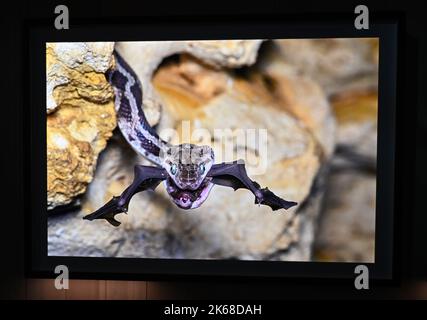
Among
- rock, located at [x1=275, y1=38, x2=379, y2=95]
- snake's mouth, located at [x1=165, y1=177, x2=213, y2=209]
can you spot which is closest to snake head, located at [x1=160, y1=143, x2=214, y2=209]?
snake's mouth, located at [x1=165, y1=177, x2=213, y2=209]

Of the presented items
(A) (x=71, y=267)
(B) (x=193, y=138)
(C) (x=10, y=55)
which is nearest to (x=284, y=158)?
(B) (x=193, y=138)

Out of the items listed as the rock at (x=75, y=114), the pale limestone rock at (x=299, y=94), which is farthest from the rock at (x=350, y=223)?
the rock at (x=75, y=114)

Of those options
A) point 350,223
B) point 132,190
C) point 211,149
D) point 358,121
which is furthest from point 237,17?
point 350,223

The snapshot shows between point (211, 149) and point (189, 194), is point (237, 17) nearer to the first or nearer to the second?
point (211, 149)

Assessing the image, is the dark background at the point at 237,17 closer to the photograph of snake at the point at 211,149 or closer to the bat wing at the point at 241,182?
the photograph of snake at the point at 211,149

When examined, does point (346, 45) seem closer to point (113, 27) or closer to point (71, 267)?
point (113, 27)

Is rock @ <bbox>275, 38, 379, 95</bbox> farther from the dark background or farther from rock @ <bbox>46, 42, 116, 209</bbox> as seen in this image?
rock @ <bbox>46, 42, 116, 209</bbox>
